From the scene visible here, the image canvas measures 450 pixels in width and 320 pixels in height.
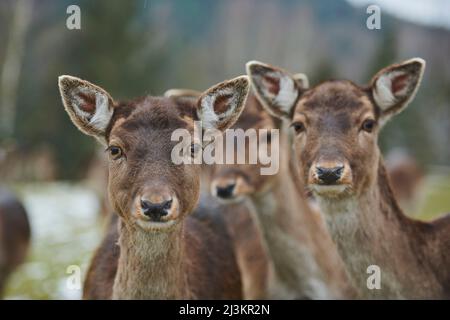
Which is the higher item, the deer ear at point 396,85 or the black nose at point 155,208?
the deer ear at point 396,85

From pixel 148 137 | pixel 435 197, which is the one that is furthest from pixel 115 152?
pixel 435 197

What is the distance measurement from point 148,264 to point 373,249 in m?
1.59

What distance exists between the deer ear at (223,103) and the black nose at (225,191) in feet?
4.04

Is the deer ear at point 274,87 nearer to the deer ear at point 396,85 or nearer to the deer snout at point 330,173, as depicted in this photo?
the deer ear at point 396,85

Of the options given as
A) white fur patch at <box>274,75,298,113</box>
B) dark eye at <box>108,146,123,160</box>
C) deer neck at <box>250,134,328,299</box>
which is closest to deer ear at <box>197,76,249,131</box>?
dark eye at <box>108,146,123,160</box>

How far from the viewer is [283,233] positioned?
541 cm

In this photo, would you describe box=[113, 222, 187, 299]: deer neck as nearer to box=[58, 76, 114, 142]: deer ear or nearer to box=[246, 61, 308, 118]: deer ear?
box=[58, 76, 114, 142]: deer ear

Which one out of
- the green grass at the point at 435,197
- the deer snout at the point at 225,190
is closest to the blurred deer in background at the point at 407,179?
the green grass at the point at 435,197

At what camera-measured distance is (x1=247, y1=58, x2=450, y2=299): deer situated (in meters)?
4.19

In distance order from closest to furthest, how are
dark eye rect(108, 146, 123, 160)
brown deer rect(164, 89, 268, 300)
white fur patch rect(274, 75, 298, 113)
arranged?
1. dark eye rect(108, 146, 123, 160)
2. white fur patch rect(274, 75, 298, 113)
3. brown deer rect(164, 89, 268, 300)

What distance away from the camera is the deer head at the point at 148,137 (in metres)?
3.43

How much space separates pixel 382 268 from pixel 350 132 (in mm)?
957
